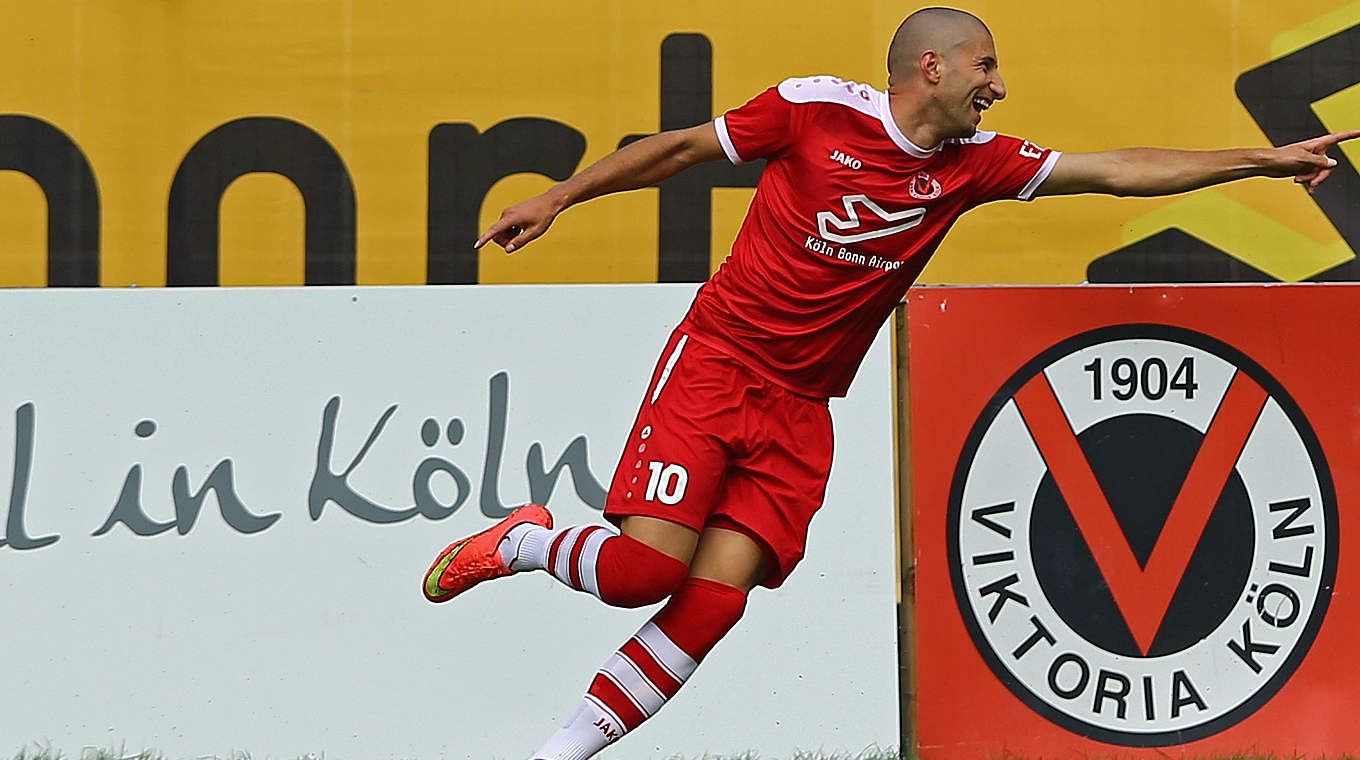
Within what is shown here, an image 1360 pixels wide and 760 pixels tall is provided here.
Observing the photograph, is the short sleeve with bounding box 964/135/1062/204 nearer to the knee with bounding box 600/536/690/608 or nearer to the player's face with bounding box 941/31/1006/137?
the player's face with bounding box 941/31/1006/137

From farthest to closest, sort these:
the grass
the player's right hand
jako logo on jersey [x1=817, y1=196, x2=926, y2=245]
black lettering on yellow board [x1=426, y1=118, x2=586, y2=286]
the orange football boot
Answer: black lettering on yellow board [x1=426, y1=118, x2=586, y2=286]
the grass
the orange football boot
jako logo on jersey [x1=817, y1=196, x2=926, y2=245]
the player's right hand

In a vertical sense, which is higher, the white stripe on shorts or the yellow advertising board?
the yellow advertising board

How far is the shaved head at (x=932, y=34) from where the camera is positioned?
318cm

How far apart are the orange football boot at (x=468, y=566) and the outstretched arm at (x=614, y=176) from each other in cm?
66

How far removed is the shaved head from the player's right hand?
0.80 metres

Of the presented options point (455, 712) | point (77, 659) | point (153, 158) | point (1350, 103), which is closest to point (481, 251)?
point (153, 158)

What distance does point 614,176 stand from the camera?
3230 mm

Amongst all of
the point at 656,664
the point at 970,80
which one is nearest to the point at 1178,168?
the point at 970,80

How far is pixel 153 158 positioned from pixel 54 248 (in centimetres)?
39

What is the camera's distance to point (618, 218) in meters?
4.40

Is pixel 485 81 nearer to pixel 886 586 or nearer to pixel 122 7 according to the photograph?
pixel 122 7

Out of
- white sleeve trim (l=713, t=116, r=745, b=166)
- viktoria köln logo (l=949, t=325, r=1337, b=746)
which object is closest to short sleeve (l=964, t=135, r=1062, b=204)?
white sleeve trim (l=713, t=116, r=745, b=166)

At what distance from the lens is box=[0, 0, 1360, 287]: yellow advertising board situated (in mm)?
4340

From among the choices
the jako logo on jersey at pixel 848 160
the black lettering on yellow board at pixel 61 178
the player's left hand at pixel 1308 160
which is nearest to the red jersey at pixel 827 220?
the jako logo on jersey at pixel 848 160
